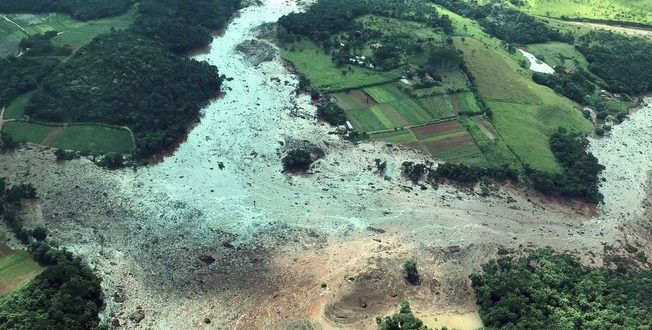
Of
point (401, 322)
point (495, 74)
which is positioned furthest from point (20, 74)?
point (495, 74)

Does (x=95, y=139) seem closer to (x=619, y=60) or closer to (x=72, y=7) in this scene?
(x=72, y=7)

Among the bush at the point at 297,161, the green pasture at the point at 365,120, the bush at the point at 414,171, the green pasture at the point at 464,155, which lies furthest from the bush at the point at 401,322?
the green pasture at the point at 365,120

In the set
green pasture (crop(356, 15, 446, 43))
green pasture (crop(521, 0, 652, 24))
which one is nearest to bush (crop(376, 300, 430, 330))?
green pasture (crop(356, 15, 446, 43))

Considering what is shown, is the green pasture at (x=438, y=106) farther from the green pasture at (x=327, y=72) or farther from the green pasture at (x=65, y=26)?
the green pasture at (x=65, y=26)

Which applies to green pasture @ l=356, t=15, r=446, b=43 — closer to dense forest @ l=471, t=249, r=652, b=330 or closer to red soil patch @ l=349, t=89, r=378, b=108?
red soil patch @ l=349, t=89, r=378, b=108

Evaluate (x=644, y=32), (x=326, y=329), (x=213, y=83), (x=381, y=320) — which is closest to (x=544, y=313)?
(x=381, y=320)

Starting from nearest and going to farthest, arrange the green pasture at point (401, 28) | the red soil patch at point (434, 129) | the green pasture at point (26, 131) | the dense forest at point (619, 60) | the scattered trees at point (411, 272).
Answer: the scattered trees at point (411, 272) → the green pasture at point (26, 131) → the red soil patch at point (434, 129) → the dense forest at point (619, 60) → the green pasture at point (401, 28)
